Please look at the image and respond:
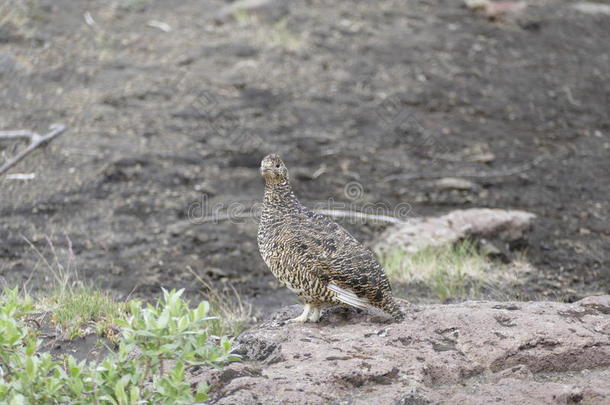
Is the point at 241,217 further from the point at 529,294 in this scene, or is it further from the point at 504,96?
the point at 504,96

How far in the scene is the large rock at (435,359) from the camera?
3797 millimetres

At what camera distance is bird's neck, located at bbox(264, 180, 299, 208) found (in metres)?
5.06

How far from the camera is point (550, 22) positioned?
1450 cm

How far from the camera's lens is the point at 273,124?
10477 millimetres

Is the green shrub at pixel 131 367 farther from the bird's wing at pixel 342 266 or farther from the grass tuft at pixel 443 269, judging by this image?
the grass tuft at pixel 443 269

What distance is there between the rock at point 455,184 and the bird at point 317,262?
470 cm

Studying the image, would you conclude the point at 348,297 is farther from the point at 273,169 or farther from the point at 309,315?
the point at 273,169

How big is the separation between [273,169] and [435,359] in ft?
5.52

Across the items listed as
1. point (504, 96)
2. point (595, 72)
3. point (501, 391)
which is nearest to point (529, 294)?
point (501, 391)

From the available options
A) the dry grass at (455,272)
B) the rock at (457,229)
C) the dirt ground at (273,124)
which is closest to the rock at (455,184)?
the dirt ground at (273,124)

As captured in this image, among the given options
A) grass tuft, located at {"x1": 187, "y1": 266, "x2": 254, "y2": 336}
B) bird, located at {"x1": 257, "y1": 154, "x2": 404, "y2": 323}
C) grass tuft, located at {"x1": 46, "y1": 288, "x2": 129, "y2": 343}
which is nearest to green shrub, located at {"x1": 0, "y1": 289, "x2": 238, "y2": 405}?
bird, located at {"x1": 257, "y1": 154, "x2": 404, "y2": 323}

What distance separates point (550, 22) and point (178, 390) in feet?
43.3

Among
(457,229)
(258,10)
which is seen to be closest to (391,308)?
→ (457,229)

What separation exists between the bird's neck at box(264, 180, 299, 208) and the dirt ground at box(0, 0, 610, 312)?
2.06m
